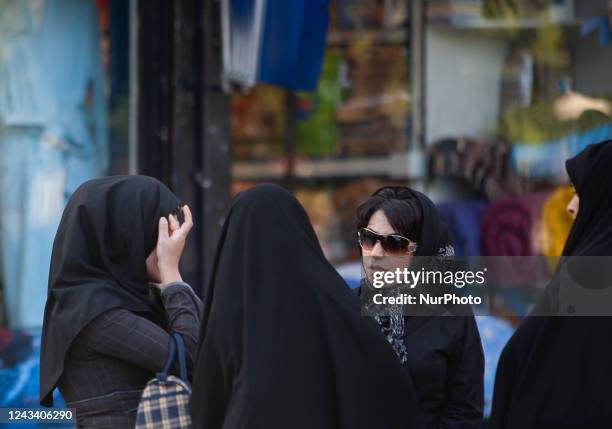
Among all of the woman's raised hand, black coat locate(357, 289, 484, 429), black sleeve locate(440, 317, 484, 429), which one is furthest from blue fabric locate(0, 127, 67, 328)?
black sleeve locate(440, 317, 484, 429)

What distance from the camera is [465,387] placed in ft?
9.68

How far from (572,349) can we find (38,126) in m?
3.30

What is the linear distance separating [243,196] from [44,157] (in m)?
2.90

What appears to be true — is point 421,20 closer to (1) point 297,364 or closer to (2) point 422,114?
(2) point 422,114

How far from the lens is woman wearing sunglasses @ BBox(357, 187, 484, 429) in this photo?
292cm

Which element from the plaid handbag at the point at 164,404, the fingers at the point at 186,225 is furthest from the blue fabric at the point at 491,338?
the plaid handbag at the point at 164,404

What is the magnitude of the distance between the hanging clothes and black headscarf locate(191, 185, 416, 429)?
2882mm

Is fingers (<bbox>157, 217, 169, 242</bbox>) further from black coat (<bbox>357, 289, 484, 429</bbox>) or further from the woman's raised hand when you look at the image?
black coat (<bbox>357, 289, 484, 429</bbox>)

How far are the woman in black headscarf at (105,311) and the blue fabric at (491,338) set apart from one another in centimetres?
277

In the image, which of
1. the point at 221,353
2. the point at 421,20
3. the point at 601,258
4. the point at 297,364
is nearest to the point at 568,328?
the point at 601,258

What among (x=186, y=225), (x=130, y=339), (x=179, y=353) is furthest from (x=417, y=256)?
(x=130, y=339)

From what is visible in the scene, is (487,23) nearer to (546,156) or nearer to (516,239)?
(546,156)

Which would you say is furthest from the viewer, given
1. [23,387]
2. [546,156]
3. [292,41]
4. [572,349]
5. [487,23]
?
[487,23]

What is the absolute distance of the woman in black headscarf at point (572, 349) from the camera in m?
2.65
